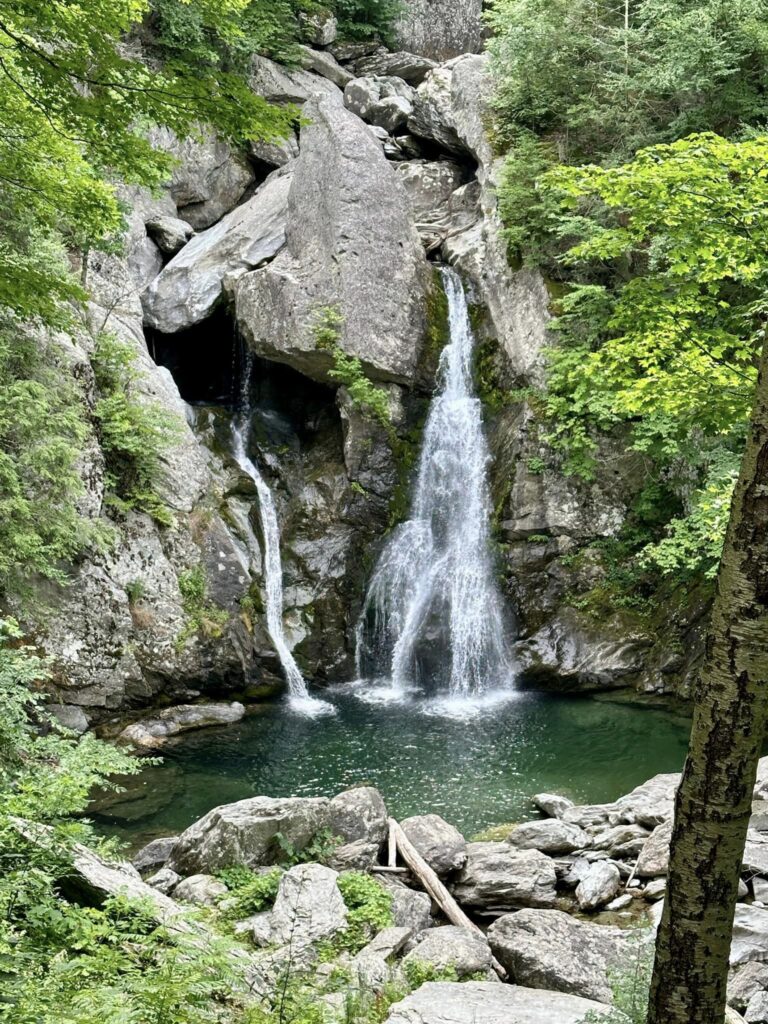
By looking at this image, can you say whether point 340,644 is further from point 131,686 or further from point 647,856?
point 647,856

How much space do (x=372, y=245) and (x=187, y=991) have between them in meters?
16.6

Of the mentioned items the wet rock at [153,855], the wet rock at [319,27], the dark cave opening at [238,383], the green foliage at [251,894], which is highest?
the wet rock at [319,27]

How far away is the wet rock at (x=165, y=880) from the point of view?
279 inches

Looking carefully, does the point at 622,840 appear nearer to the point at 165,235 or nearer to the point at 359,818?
the point at 359,818

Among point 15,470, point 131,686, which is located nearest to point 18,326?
point 15,470

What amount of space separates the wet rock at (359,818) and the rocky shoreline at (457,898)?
0.01 metres

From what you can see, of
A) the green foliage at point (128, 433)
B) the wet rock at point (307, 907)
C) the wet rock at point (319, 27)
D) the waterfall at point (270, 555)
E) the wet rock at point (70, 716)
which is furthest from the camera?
the wet rock at point (319, 27)

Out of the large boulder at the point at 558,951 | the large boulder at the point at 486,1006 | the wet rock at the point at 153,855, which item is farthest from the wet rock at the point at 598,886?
the wet rock at the point at 153,855

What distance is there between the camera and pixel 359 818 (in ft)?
26.1

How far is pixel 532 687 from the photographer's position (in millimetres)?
15016

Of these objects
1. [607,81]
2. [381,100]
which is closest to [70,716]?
[607,81]

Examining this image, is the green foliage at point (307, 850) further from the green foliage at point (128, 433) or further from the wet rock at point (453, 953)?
the green foliage at point (128, 433)

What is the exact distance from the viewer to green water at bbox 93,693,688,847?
33.4 ft

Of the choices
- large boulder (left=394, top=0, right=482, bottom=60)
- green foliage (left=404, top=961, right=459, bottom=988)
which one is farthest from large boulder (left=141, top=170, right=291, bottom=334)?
green foliage (left=404, top=961, right=459, bottom=988)
